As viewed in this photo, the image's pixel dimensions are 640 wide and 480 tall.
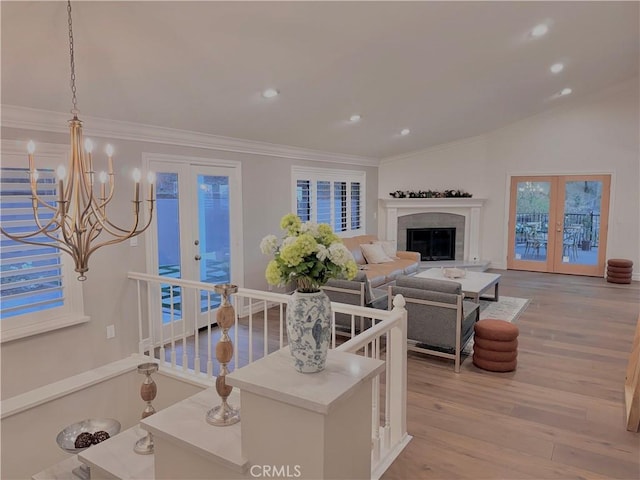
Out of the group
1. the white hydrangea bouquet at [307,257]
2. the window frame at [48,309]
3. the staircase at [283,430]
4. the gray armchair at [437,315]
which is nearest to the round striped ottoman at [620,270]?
the gray armchair at [437,315]

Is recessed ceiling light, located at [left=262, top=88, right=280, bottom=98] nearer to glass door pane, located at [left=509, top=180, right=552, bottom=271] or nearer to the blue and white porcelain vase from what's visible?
the blue and white porcelain vase

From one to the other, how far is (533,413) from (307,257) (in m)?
2.82

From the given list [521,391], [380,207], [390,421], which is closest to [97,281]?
[390,421]

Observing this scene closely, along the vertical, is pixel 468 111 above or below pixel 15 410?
above

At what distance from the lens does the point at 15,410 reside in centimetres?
344

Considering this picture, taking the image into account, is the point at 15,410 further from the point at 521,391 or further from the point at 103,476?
the point at 521,391

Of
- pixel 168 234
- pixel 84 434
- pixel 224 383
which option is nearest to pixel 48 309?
pixel 84 434

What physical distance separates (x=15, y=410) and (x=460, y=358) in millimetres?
3995

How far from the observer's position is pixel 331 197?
8.19 metres

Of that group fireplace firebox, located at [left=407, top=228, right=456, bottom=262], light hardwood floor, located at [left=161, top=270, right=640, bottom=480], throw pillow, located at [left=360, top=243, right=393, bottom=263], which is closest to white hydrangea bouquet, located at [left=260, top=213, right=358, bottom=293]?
light hardwood floor, located at [left=161, top=270, right=640, bottom=480]

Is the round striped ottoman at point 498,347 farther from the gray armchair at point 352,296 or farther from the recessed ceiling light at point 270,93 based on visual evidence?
the recessed ceiling light at point 270,93

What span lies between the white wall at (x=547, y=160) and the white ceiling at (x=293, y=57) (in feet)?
5.92

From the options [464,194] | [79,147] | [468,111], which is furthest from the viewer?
[464,194]

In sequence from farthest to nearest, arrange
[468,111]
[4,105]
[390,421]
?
[468,111]
[4,105]
[390,421]
